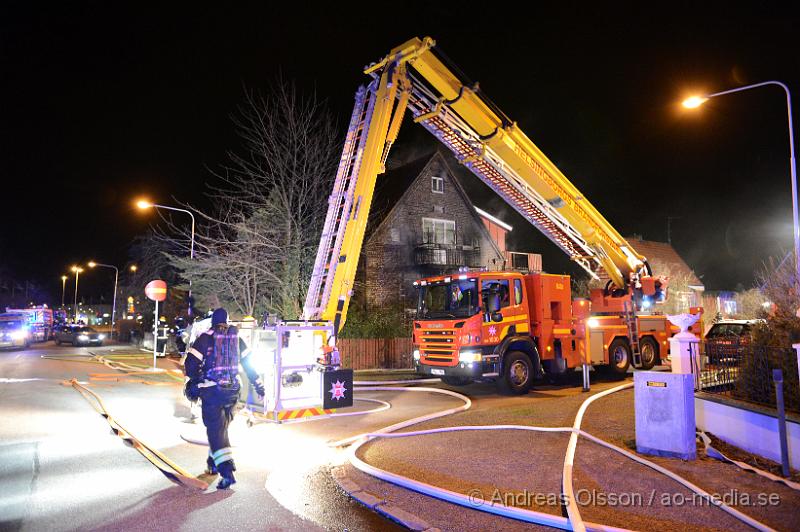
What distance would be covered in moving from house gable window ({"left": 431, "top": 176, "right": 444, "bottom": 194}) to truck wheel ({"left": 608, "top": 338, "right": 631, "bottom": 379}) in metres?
15.3

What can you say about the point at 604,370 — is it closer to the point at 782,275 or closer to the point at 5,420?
the point at 782,275

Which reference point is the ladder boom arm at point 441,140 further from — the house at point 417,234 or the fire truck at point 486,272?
the house at point 417,234

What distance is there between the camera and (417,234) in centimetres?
2672

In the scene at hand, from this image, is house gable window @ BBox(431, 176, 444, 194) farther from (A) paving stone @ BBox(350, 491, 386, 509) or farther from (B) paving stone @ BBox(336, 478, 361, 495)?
(A) paving stone @ BBox(350, 491, 386, 509)

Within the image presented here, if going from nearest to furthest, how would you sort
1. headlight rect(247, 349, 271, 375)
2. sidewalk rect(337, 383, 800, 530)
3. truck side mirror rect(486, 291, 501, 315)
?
1. sidewalk rect(337, 383, 800, 530)
2. headlight rect(247, 349, 271, 375)
3. truck side mirror rect(486, 291, 501, 315)

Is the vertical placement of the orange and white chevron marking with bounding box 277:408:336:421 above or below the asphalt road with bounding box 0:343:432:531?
above

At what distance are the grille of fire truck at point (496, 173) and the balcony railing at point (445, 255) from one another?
Answer: 39.7 feet

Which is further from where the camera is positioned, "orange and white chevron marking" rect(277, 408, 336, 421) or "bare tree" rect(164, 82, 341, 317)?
"bare tree" rect(164, 82, 341, 317)

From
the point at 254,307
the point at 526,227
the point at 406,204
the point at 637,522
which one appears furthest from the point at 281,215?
the point at 526,227

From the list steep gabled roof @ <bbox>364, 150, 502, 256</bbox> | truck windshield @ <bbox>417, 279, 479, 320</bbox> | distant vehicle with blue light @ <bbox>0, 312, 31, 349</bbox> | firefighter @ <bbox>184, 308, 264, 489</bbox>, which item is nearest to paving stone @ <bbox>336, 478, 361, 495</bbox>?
firefighter @ <bbox>184, 308, 264, 489</bbox>

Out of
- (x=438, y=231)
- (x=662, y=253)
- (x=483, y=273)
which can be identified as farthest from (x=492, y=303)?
(x=662, y=253)

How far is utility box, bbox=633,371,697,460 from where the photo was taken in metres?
6.25

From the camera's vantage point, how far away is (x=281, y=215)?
19.5m

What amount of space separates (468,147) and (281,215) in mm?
10023
